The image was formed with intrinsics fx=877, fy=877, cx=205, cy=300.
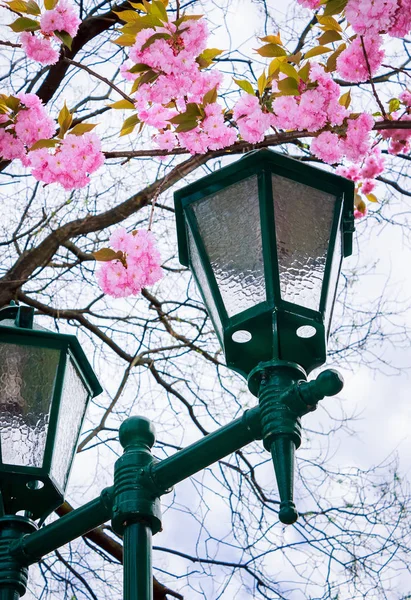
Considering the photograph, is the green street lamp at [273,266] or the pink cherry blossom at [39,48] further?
the pink cherry blossom at [39,48]

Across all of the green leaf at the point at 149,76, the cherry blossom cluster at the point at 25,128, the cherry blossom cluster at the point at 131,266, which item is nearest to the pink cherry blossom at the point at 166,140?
the cherry blossom cluster at the point at 25,128

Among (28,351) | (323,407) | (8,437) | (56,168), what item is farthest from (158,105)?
(323,407)

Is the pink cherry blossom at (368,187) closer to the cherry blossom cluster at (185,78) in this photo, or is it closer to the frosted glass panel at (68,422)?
the cherry blossom cluster at (185,78)

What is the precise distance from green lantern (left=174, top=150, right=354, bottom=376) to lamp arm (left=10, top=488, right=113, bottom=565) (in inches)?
20.8

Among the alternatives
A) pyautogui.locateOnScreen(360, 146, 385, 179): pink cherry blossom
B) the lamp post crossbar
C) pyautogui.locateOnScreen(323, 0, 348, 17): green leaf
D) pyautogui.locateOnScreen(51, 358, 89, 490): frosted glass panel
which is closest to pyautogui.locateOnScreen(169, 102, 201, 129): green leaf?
pyautogui.locateOnScreen(323, 0, 348, 17): green leaf

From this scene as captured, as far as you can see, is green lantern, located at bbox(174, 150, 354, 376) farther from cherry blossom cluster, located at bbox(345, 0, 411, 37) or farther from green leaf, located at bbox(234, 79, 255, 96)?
green leaf, located at bbox(234, 79, 255, 96)

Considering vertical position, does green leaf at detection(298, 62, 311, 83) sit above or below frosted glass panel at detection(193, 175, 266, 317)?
above

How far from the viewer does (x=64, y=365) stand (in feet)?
8.40

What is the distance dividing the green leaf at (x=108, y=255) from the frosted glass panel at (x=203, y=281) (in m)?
0.73

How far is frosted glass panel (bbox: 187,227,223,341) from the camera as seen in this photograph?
216 centimetres

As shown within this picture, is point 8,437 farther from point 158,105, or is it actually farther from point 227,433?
point 158,105

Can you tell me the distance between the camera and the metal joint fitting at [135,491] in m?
2.19

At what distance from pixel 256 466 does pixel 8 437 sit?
12.6 feet

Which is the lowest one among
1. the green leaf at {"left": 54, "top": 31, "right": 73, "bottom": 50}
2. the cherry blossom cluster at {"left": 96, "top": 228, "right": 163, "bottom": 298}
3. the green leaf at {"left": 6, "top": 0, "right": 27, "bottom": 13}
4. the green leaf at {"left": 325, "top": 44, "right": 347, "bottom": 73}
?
the cherry blossom cluster at {"left": 96, "top": 228, "right": 163, "bottom": 298}
